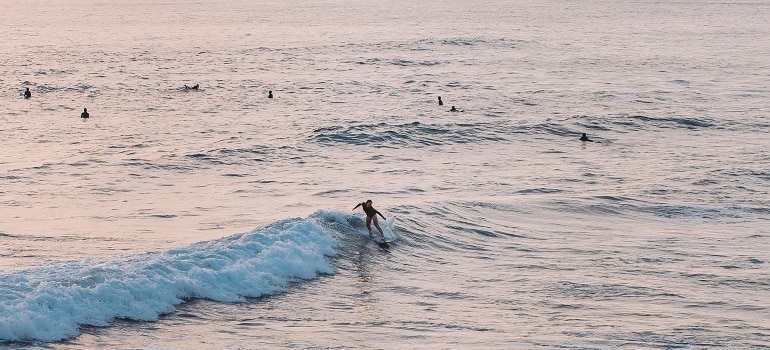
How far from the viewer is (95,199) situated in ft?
89.7

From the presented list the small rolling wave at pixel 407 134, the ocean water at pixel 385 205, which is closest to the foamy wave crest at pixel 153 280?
the ocean water at pixel 385 205

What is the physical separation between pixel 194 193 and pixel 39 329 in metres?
14.0

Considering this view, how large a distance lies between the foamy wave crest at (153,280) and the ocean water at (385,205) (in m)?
0.05

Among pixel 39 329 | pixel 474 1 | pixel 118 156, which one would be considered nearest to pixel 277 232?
pixel 39 329

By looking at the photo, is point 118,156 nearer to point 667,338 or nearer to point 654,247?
point 654,247

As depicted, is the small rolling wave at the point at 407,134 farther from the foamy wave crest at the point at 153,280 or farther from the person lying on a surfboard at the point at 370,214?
the foamy wave crest at the point at 153,280

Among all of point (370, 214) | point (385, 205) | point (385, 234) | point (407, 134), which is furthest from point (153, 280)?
point (407, 134)

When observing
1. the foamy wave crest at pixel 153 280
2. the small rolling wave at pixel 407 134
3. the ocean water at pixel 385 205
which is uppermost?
the foamy wave crest at pixel 153 280

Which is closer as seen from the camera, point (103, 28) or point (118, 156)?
point (118, 156)

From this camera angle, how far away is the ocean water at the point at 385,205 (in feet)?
54.3

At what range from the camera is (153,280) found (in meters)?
17.5

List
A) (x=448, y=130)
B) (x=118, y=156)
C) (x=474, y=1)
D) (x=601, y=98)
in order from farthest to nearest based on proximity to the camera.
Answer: (x=474, y=1), (x=601, y=98), (x=448, y=130), (x=118, y=156)

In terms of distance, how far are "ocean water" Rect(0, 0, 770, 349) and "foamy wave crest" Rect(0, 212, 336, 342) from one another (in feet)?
0.18

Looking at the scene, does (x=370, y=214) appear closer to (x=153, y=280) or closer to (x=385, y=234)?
(x=385, y=234)
